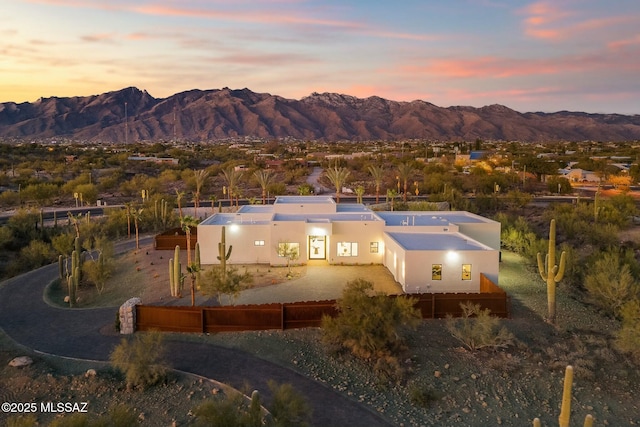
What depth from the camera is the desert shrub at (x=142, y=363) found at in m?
13.9

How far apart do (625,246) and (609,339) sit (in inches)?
685

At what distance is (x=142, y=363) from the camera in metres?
14.1

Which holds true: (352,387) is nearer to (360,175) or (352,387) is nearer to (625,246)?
(625,246)

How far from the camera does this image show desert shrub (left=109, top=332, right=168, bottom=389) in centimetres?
1386

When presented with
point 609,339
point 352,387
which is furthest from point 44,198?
point 609,339

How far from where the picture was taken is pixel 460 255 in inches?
872

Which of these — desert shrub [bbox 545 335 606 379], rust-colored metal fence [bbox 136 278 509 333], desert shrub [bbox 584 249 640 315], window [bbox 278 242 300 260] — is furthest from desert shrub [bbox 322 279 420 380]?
window [bbox 278 242 300 260]

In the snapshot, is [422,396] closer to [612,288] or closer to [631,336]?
[631,336]

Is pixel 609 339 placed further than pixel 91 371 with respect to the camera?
Yes

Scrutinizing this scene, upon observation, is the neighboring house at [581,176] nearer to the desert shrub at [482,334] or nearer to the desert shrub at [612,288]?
the desert shrub at [612,288]

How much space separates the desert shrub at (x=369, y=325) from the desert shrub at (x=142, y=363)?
5461 mm

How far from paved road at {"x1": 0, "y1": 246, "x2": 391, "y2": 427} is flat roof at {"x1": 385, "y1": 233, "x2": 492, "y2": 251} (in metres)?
10.5

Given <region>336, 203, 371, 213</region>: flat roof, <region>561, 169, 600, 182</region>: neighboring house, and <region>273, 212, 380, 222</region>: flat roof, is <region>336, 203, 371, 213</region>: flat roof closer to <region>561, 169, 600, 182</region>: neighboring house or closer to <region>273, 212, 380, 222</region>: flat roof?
<region>273, 212, 380, 222</region>: flat roof

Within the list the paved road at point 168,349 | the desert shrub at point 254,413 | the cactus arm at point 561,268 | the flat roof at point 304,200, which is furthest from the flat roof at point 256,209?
the desert shrub at point 254,413
